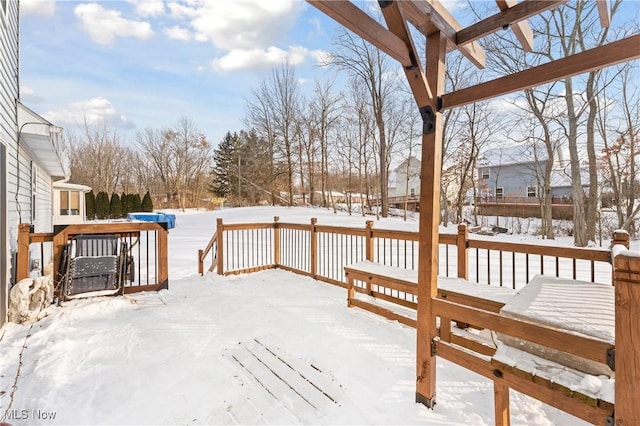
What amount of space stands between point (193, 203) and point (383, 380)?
2823cm

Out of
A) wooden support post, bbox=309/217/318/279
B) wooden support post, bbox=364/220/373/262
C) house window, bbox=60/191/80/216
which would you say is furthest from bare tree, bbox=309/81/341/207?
wooden support post, bbox=364/220/373/262

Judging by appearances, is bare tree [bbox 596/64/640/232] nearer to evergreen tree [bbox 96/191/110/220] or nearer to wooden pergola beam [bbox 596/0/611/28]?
wooden pergola beam [bbox 596/0/611/28]

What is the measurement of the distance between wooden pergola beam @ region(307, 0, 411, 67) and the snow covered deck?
2.30m

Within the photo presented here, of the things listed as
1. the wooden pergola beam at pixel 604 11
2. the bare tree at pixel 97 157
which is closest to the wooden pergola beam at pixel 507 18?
the wooden pergola beam at pixel 604 11

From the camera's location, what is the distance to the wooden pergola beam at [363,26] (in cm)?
146

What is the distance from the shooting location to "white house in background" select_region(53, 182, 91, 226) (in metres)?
13.6

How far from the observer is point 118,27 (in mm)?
7246

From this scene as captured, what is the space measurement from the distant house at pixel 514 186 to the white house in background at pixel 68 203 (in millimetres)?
22087

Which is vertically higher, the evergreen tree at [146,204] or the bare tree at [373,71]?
the bare tree at [373,71]

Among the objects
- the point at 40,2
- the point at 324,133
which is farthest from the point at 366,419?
the point at 324,133

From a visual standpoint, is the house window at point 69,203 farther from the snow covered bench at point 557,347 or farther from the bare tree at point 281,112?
the snow covered bench at point 557,347

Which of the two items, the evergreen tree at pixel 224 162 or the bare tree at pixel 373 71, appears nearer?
the bare tree at pixel 373 71

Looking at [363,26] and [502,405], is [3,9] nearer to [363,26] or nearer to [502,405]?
[363,26]

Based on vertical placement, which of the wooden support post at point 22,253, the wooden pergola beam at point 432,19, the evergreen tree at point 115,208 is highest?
the wooden pergola beam at point 432,19
